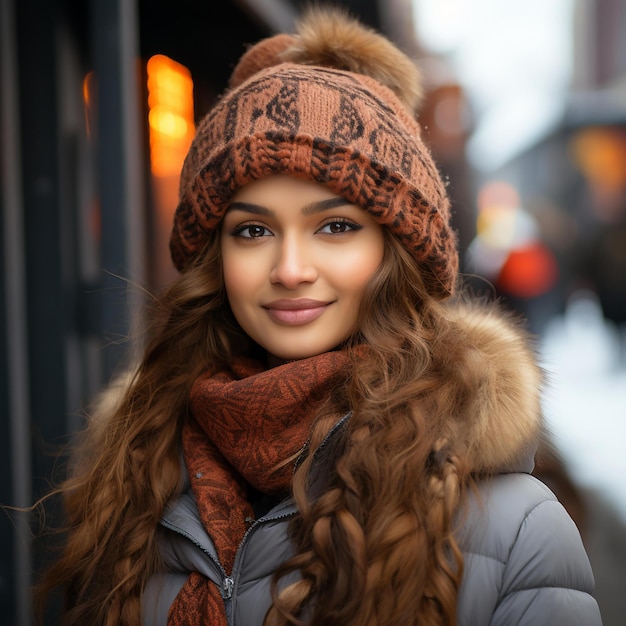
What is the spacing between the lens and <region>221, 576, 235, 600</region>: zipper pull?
161cm

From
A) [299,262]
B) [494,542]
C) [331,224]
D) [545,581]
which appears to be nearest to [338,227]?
[331,224]

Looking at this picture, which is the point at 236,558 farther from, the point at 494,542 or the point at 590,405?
the point at 590,405

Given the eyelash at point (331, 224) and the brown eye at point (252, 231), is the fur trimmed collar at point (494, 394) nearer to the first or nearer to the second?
the eyelash at point (331, 224)

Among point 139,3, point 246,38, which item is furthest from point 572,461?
point 139,3

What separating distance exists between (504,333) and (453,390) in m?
0.29

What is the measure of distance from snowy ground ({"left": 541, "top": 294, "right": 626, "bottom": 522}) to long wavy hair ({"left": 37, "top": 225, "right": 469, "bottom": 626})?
39 centimetres

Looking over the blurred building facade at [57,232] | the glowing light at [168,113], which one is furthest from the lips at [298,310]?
the glowing light at [168,113]

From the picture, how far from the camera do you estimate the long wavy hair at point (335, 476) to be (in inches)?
57.9

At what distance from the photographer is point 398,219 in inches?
68.1

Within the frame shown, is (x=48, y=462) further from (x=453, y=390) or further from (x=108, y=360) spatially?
(x=453, y=390)

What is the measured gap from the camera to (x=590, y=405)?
30.7ft

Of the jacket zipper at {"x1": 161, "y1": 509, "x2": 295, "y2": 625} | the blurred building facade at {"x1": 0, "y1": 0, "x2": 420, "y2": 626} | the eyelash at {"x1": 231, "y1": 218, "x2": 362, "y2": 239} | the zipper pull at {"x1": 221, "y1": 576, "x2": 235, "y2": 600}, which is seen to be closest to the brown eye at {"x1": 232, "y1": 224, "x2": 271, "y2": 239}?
the eyelash at {"x1": 231, "y1": 218, "x2": 362, "y2": 239}

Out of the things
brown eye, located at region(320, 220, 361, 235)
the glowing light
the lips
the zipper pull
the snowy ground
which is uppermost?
the glowing light

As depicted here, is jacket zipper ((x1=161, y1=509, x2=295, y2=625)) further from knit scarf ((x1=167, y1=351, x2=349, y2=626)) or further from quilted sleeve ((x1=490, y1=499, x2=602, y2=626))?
quilted sleeve ((x1=490, y1=499, x2=602, y2=626))
